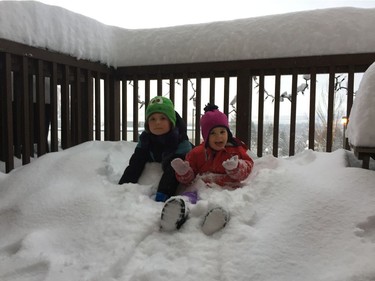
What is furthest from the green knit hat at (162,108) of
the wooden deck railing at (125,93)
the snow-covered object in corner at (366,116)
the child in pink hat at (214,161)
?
the snow-covered object in corner at (366,116)

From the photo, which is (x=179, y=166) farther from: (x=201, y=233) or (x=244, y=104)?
(x=244, y=104)

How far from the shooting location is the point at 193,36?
3.61 m

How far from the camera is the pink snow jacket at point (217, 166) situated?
7.44 ft

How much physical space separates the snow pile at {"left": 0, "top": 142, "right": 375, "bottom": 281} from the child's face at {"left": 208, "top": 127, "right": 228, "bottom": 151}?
13.0 inches

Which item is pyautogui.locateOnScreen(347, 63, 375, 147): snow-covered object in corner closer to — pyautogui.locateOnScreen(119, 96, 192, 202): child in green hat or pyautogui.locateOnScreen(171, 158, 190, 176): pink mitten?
pyautogui.locateOnScreen(171, 158, 190, 176): pink mitten

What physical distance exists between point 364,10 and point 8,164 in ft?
11.5

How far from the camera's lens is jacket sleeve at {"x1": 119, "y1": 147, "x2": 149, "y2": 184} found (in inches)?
99.2

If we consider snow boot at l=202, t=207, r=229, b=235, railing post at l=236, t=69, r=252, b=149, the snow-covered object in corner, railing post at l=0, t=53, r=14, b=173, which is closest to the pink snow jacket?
snow boot at l=202, t=207, r=229, b=235

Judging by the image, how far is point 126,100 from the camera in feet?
13.1

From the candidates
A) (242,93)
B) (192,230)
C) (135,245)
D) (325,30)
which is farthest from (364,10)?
(135,245)

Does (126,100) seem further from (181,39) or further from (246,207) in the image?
(246,207)

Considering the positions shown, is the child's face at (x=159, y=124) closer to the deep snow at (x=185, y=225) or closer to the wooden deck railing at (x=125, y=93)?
the deep snow at (x=185, y=225)

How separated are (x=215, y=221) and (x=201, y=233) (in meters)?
0.10

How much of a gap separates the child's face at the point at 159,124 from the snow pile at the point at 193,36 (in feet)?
3.92
